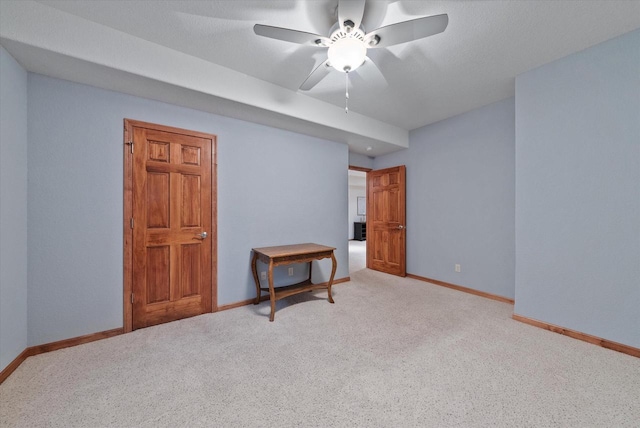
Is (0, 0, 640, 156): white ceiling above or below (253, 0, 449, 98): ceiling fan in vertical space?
above

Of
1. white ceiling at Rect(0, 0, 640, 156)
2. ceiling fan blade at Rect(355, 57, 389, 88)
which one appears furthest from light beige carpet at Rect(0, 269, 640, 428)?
ceiling fan blade at Rect(355, 57, 389, 88)

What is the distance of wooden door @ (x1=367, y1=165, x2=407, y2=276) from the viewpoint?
443 cm

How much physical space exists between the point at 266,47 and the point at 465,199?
3.26m

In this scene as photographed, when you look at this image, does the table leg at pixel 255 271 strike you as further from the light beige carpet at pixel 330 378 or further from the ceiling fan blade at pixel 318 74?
the ceiling fan blade at pixel 318 74

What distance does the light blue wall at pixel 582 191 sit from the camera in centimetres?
202

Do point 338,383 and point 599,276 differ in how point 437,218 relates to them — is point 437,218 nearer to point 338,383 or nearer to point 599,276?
point 599,276

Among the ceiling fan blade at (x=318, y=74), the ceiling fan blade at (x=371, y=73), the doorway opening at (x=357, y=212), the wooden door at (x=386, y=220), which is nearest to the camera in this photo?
the ceiling fan blade at (x=318, y=74)

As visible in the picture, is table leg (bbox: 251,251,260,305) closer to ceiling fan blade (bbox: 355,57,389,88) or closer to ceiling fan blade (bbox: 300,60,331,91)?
ceiling fan blade (bbox: 300,60,331,91)

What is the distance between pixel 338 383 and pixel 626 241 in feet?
8.65

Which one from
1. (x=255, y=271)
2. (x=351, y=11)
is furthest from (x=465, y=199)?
(x=255, y=271)

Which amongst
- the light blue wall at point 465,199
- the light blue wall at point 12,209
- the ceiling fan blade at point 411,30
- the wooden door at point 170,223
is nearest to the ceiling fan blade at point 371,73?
the ceiling fan blade at point 411,30

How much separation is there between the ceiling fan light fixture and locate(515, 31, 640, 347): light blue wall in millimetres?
2099

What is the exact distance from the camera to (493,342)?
218 cm

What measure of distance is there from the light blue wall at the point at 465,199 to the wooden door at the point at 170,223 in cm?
330
